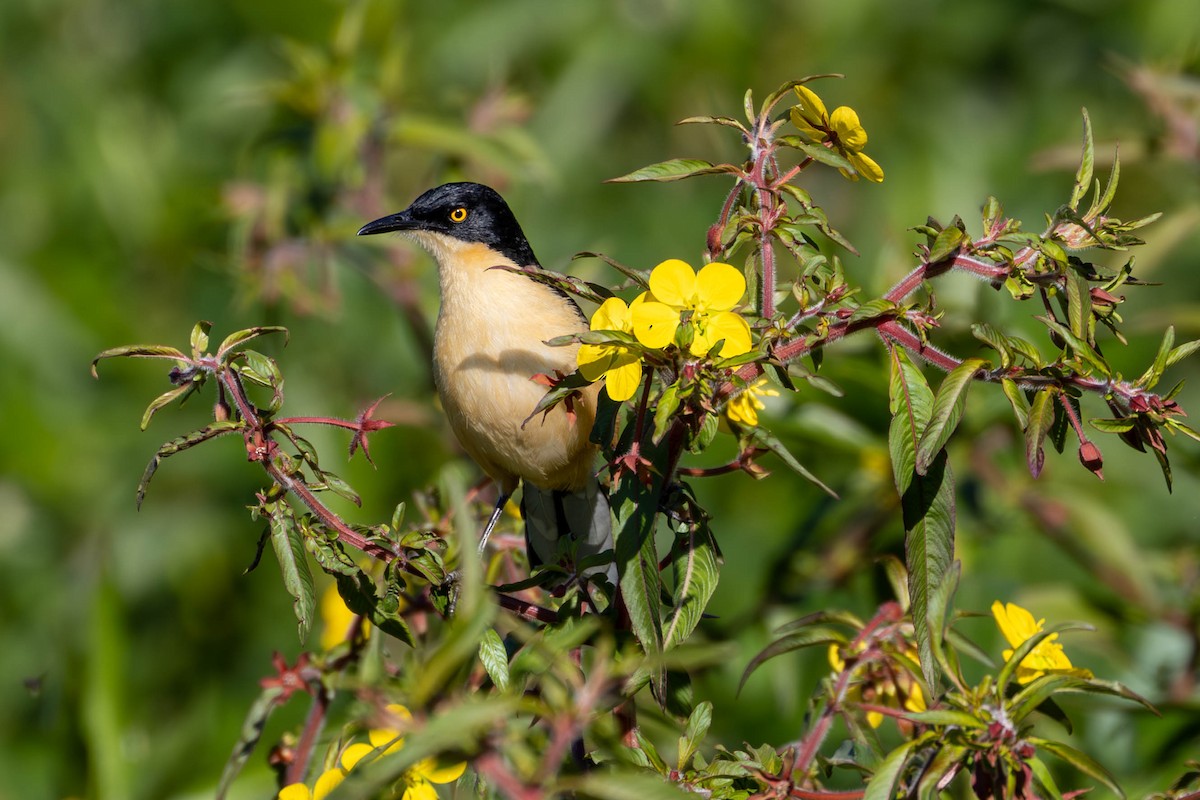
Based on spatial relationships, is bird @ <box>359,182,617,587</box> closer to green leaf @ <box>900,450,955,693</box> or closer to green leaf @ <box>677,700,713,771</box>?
green leaf @ <box>677,700,713,771</box>

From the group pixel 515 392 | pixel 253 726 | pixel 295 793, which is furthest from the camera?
pixel 515 392

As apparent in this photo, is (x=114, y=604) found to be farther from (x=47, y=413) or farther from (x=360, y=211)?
(x=47, y=413)

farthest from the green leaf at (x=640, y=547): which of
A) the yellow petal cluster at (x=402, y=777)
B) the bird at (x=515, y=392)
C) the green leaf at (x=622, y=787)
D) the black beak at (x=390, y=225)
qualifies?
the black beak at (x=390, y=225)

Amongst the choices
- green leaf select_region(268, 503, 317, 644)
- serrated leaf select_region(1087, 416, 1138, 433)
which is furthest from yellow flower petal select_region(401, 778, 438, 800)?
serrated leaf select_region(1087, 416, 1138, 433)

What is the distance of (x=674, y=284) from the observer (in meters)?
2.13

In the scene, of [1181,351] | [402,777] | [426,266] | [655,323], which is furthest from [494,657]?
[426,266]

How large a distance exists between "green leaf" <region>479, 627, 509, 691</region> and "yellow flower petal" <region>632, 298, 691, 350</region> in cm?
53

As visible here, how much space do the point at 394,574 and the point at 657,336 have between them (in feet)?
1.94

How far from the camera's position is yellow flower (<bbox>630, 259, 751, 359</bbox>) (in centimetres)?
210

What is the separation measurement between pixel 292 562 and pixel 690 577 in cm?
64

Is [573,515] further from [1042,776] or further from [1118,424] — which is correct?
[1118,424]

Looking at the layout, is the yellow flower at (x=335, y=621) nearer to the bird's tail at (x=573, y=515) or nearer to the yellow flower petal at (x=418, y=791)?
the bird's tail at (x=573, y=515)

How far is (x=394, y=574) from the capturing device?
229cm

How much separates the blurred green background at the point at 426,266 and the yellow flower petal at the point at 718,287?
3.78 feet
